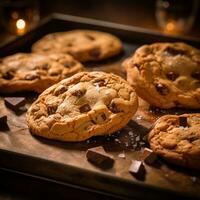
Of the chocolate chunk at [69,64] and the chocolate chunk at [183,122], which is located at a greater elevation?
the chocolate chunk at [183,122]

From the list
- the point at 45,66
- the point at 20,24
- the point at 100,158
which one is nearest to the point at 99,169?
the point at 100,158

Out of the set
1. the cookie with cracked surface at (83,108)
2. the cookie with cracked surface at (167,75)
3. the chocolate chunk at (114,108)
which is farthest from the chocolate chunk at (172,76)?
the chocolate chunk at (114,108)

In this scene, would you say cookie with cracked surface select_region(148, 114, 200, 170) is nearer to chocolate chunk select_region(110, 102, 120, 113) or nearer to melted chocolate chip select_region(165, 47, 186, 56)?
chocolate chunk select_region(110, 102, 120, 113)

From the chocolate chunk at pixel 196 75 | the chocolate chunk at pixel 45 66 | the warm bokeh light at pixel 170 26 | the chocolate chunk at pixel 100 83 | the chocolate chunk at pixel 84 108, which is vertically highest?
the chocolate chunk at pixel 100 83

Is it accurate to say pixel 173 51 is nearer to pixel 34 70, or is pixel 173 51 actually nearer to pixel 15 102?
pixel 34 70

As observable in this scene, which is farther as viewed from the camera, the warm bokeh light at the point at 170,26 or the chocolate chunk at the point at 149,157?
the warm bokeh light at the point at 170,26

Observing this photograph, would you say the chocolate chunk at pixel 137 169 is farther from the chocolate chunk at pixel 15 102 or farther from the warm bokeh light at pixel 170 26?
the warm bokeh light at pixel 170 26
